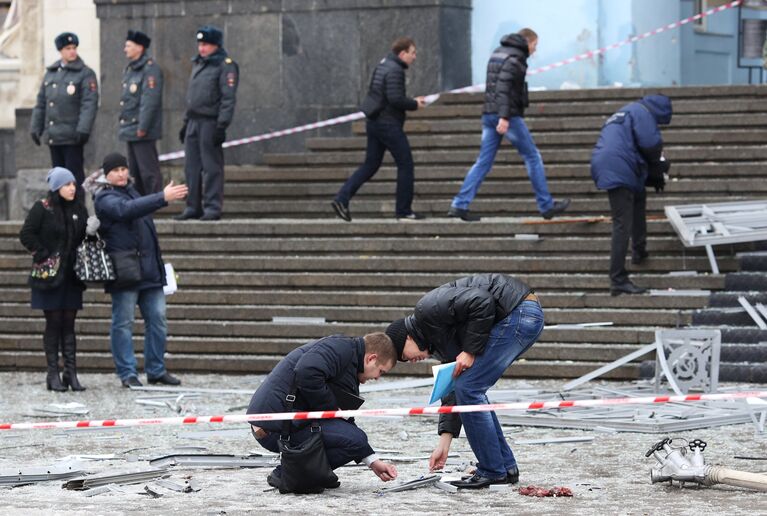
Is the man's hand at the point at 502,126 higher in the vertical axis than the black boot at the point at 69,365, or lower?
higher

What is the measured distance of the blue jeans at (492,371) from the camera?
9.15 metres

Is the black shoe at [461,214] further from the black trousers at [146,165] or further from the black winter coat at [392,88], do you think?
the black trousers at [146,165]

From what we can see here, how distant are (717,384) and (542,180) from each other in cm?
381

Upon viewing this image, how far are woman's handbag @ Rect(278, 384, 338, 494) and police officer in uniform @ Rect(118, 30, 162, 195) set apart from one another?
9.02m

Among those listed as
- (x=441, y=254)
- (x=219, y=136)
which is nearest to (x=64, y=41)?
(x=219, y=136)

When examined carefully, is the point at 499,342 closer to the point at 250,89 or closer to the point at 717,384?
the point at 717,384

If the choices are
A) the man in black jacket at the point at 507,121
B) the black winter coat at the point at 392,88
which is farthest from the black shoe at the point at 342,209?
the man in black jacket at the point at 507,121

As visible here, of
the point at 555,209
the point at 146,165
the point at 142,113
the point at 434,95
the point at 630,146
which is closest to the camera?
the point at 630,146

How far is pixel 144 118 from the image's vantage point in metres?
17.7

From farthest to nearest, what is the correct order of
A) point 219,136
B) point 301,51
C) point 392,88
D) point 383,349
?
point 301,51 → point 219,136 → point 392,88 → point 383,349

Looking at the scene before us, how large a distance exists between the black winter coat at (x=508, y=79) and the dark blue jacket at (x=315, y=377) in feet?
23.3

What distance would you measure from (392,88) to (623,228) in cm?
309

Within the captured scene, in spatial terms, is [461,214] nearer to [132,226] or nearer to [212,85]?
[212,85]

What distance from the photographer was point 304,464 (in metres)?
9.05
